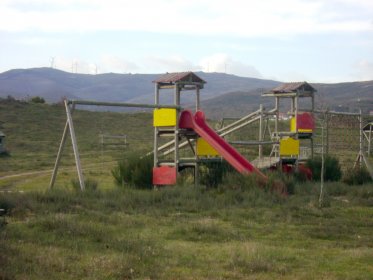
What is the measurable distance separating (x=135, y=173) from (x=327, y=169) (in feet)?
23.5

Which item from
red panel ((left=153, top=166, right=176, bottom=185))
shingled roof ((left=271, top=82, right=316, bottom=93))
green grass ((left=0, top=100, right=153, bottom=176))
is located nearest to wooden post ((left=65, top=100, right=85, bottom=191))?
red panel ((left=153, top=166, right=176, bottom=185))

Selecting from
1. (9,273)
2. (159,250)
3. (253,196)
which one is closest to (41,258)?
(9,273)

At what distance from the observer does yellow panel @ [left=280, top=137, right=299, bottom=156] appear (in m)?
23.0

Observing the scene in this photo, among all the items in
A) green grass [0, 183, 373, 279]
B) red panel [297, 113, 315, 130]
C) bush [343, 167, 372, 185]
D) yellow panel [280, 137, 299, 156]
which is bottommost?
green grass [0, 183, 373, 279]

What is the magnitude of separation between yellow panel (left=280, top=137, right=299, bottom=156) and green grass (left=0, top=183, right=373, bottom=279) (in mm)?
6510

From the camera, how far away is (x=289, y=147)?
2320 cm

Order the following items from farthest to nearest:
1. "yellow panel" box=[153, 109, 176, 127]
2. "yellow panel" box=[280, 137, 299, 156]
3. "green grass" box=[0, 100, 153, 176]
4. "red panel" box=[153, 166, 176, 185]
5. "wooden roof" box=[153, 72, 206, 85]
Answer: "green grass" box=[0, 100, 153, 176]
"yellow panel" box=[280, 137, 299, 156]
"wooden roof" box=[153, 72, 206, 85]
"yellow panel" box=[153, 109, 176, 127]
"red panel" box=[153, 166, 176, 185]

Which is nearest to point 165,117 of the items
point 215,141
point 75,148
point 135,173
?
point 215,141

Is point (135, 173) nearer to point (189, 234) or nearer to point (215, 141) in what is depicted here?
point (215, 141)

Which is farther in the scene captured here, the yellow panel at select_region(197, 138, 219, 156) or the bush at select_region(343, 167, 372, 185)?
the bush at select_region(343, 167, 372, 185)

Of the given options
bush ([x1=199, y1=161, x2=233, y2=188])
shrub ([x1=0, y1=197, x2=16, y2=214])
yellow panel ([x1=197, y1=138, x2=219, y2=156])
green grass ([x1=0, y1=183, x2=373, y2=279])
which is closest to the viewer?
green grass ([x1=0, y1=183, x2=373, y2=279])

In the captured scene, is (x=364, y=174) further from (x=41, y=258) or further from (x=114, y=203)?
(x=41, y=258)

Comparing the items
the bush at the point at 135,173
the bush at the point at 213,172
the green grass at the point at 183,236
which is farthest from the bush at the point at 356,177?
the bush at the point at 135,173

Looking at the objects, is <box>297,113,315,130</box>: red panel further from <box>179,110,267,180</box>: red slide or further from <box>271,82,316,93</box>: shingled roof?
<box>179,110,267,180</box>: red slide
